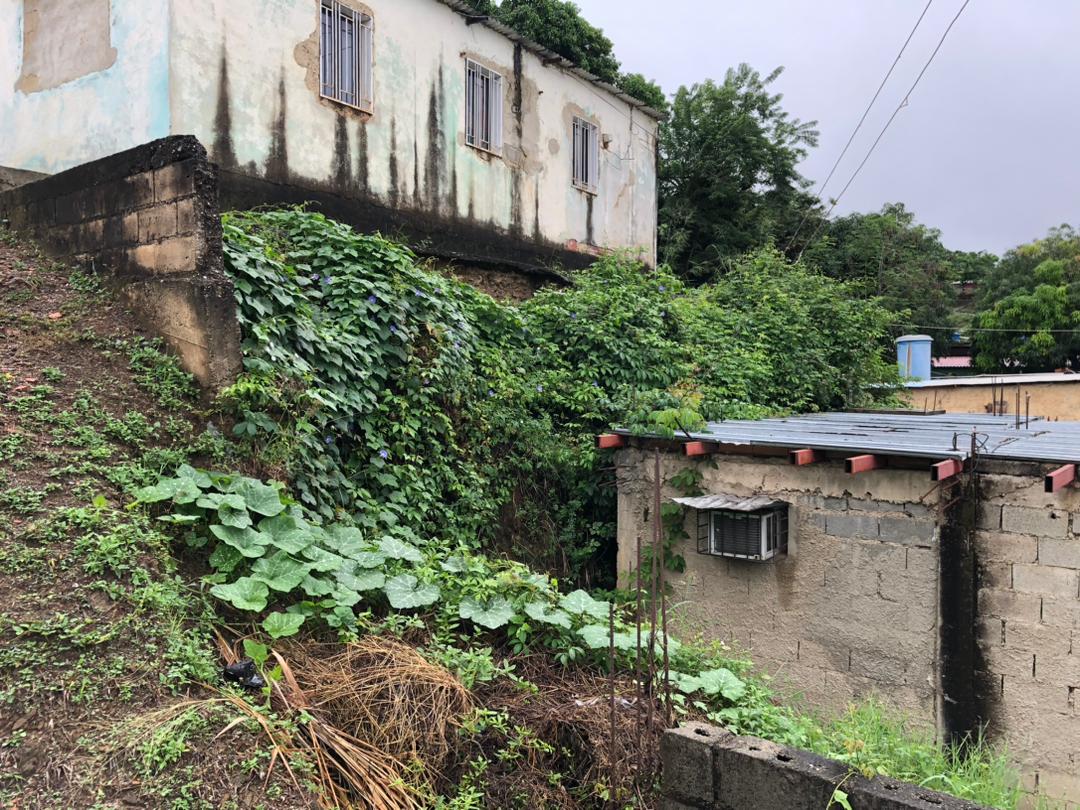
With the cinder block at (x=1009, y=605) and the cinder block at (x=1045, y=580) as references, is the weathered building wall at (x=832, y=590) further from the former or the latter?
the cinder block at (x=1045, y=580)

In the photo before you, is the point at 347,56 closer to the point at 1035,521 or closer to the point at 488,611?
the point at 488,611

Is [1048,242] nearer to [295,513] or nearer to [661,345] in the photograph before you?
[661,345]

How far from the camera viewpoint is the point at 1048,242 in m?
29.8

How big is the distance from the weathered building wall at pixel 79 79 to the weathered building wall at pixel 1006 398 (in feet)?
42.4

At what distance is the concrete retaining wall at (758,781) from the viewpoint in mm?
2641

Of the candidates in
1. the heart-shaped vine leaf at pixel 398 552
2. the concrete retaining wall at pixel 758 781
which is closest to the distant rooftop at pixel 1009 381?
the heart-shaped vine leaf at pixel 398 552

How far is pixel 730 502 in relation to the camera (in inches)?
245

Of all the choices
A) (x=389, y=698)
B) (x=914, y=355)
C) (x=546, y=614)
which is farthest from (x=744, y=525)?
(x=914, y=355)

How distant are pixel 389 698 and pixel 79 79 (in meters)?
8.43

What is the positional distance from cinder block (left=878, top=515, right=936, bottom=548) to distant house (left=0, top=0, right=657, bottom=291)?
22.9ft

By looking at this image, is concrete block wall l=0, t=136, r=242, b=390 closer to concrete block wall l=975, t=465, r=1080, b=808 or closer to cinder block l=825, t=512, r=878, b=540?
cinder block l=825, t=512, r=878, b=540

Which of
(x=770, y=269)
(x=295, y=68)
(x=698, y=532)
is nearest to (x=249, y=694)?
(x=698, y=532)

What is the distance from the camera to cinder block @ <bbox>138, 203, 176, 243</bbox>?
4941mm

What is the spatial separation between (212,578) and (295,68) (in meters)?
7.17
